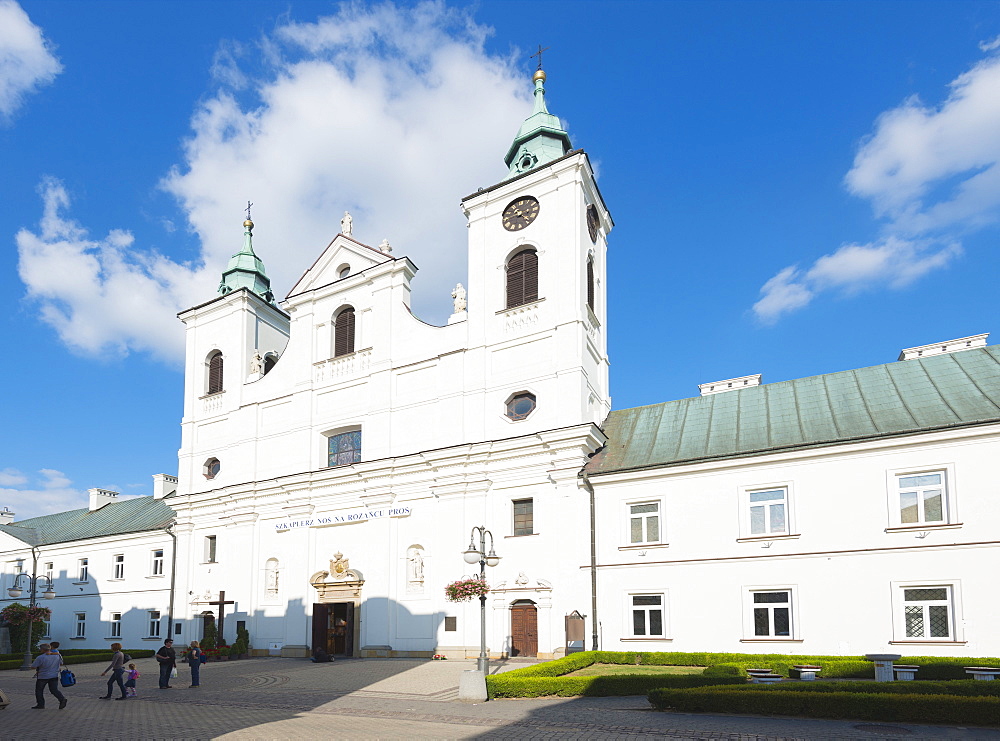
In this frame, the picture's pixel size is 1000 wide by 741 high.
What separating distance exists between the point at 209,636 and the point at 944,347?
1354 inches

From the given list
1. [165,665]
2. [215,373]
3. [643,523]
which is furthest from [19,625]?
[643,523]

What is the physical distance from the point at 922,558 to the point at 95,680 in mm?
26952

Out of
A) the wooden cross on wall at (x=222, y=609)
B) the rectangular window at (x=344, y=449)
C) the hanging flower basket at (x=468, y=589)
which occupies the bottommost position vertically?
the wooden cross on wall at (x=222, y=609)

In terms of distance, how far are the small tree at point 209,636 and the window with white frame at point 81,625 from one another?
12.6 metres

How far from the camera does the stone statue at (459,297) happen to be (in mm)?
32469

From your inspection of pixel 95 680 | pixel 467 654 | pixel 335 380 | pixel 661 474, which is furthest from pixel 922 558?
pixel 95 680

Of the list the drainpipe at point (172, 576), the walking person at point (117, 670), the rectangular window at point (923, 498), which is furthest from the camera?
the drainpipe at point (172, 576)

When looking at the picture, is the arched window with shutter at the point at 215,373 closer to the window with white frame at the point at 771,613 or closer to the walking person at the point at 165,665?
the walking person at the point at 165,665

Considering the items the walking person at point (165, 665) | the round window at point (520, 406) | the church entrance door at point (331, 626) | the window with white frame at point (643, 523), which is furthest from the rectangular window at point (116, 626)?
the window with white frame at point (643, 523)

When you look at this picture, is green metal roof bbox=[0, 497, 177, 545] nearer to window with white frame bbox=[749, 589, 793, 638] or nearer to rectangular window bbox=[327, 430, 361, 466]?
rectangular window bbox=[327, 430, 361, 466]

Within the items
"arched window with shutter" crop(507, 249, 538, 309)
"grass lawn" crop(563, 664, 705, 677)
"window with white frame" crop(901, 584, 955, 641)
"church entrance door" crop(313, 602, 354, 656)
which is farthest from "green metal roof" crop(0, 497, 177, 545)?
"window with white frame" crop(901, 584, 955, 641)

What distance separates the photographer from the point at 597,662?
76.0ft

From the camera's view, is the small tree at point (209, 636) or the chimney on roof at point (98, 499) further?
the chimney on roof at point (98, 499)

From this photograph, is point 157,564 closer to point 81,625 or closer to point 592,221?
point 81,625
